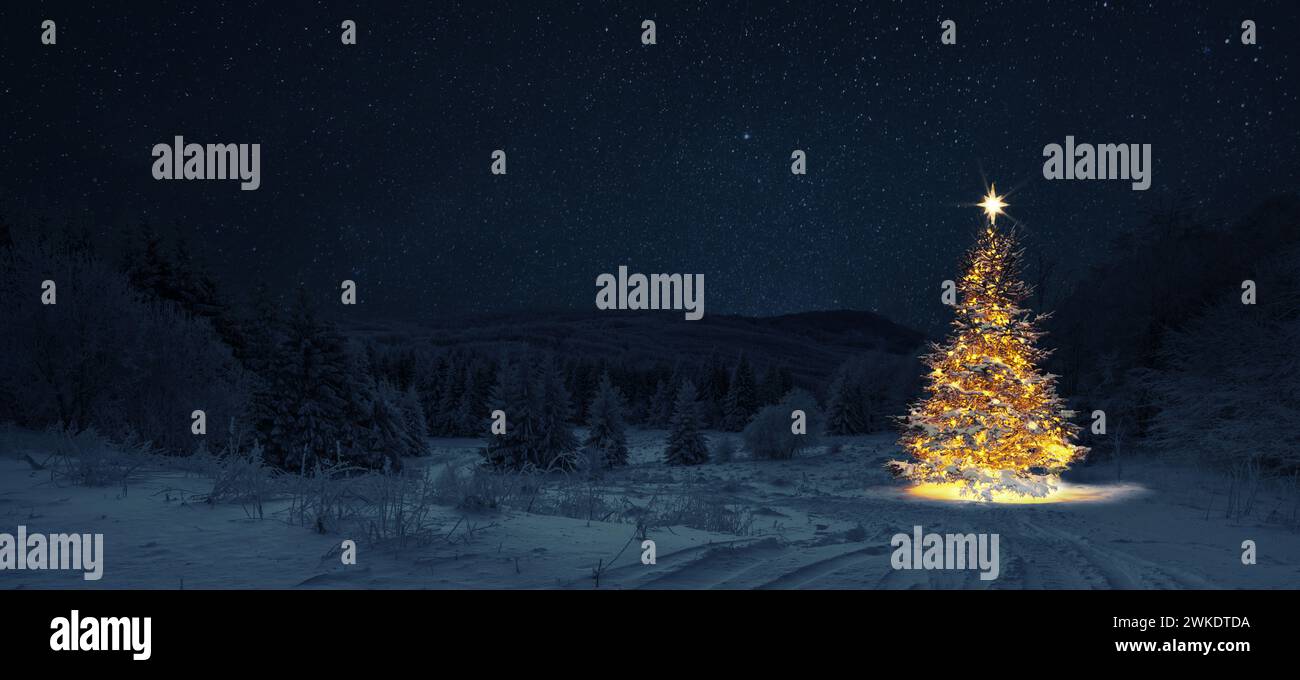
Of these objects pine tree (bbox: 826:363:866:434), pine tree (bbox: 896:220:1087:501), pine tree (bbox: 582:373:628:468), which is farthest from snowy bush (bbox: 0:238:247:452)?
pine tree (bbox: 826:363:866:434)

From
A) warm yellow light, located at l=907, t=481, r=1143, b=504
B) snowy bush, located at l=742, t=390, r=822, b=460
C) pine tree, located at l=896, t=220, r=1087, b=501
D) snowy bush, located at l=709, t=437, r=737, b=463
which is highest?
pine tree, located at l=896, t=220, r=1087, b=501

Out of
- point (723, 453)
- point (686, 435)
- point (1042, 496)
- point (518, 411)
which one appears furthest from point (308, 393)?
→ point (1042, 496)

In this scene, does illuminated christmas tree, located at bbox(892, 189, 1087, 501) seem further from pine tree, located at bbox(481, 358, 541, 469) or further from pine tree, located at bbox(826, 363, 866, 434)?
pine tree, located at bbox(826, 363, 866, 434)

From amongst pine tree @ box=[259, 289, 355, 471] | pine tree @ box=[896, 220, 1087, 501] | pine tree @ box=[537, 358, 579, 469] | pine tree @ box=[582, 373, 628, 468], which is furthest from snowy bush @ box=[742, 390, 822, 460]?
pine tree @ box=[259, 289, 355, 471]

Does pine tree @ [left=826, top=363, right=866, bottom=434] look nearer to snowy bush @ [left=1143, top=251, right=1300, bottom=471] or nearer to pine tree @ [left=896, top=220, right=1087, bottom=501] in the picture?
snowy bush @ [left=1143, top=251, right=1300, bottom=471]

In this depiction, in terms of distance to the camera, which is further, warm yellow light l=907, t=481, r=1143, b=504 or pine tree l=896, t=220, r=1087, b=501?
pine tree l=896, t=220, r=1087, b=501

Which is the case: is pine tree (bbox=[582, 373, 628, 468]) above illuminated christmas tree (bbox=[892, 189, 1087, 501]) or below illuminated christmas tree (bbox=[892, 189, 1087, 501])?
below

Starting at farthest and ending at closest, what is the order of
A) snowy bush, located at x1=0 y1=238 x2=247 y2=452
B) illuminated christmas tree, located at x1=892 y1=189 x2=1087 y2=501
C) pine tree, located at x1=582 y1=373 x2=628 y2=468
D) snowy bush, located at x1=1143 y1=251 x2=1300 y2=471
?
pine tree, located at x1=582 y1=373 x2=628 y2=468
snowy bush, located at x1=0 y1=238 x2=247 y2=452
illuminated christmas tree, located at x1=892 y1=189 x2=1087 y2=501
snowy bush, located at x1=1143 y1=251 x2=1300 y2=471

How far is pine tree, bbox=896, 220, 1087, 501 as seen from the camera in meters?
17.8

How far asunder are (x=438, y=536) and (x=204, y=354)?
2591 centimetres

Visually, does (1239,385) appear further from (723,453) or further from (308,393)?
(308,393)

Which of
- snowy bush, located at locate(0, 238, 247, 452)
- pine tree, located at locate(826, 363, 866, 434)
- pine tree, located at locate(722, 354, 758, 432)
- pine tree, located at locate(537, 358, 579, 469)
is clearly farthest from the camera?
pine tree, located at locate(722, 354, 758, 432)

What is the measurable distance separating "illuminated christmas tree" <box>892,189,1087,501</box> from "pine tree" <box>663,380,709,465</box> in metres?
20.6
